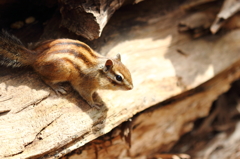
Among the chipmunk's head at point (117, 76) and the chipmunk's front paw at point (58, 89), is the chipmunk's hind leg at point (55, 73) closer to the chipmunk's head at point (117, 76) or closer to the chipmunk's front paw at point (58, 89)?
the chipmunk's front paw at point (58, 89)

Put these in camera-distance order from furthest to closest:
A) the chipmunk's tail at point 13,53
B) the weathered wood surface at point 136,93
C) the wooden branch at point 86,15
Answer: the wooden branch at point 86,15
the chipmunk's tail at point 13,53
the weathered wood surface at point 136,93

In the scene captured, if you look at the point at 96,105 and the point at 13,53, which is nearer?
the point at 13,53

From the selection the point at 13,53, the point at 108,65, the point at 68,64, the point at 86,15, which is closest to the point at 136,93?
the point at 108,65

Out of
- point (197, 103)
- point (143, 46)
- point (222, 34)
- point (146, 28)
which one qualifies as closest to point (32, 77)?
point (143, 46)

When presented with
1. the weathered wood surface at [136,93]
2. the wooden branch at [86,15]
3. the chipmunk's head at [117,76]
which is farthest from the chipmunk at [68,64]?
the wooden branch at [86,15]

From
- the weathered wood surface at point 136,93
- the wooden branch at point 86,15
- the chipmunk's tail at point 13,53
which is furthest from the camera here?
the wooden branch at point 86,15

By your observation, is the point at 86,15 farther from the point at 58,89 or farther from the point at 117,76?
the point at 58,89
